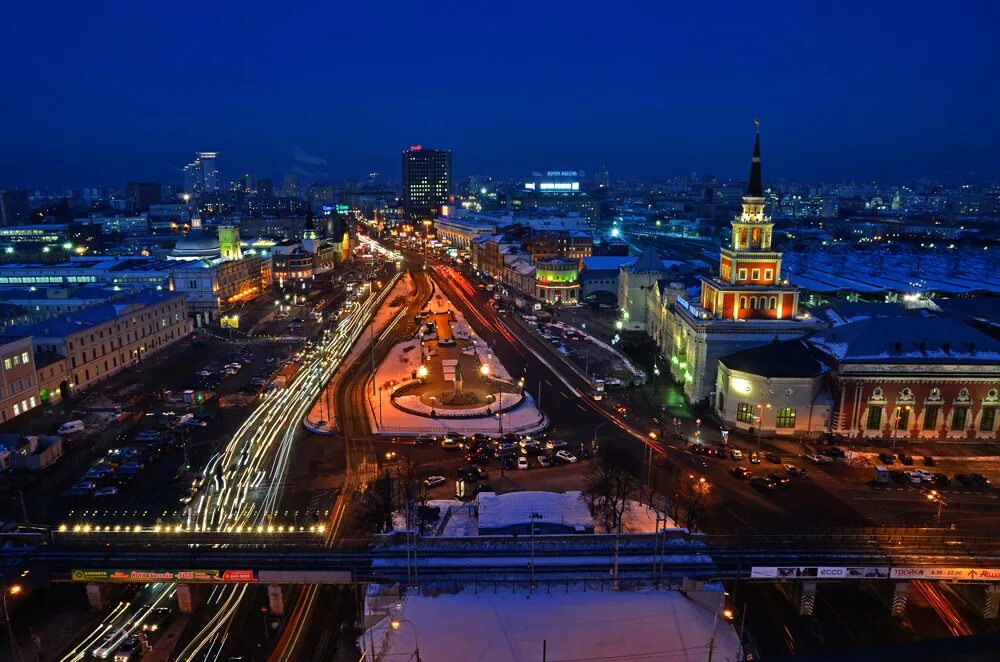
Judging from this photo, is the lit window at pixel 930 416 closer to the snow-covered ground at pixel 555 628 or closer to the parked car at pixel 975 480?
the parked car at pixel 975 480

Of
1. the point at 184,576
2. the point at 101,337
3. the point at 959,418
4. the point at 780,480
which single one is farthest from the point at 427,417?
the point at 959,418

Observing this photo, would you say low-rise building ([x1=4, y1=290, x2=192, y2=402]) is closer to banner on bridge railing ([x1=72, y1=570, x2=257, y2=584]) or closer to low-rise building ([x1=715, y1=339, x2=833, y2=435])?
banner on bridge railing ([x1=72, y1=570, x2=257, y2=584])

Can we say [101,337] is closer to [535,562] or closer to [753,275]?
[535,562]

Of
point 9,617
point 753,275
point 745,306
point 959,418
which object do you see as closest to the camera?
point 9,617

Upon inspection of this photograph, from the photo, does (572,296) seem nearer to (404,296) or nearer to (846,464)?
(404,296)

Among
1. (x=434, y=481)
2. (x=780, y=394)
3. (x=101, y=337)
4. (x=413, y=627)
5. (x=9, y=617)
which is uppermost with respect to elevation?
(x=101, y=337)

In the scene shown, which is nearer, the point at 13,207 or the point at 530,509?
the point at 530,509

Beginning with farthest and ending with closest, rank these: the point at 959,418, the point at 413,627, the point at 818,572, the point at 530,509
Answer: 1. the point at 959,418
2. the point at 530,509
3. the point at 818,572
4. the point at 413,627

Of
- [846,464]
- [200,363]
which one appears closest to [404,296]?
[200,363]
